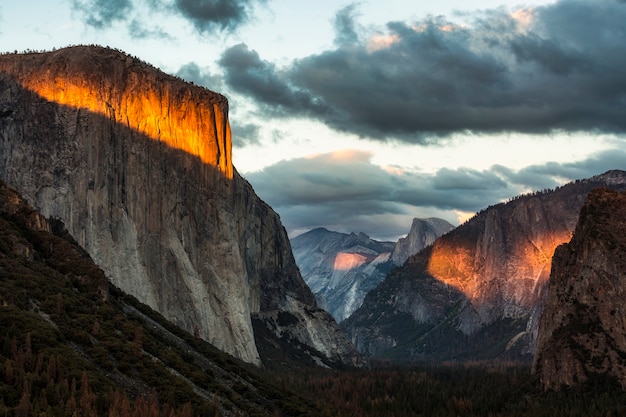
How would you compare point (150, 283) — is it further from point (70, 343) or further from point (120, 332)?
point (70, 343)

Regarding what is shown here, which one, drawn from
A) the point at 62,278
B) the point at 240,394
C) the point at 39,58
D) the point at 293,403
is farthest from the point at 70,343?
the point at 39,58

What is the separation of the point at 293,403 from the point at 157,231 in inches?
2974

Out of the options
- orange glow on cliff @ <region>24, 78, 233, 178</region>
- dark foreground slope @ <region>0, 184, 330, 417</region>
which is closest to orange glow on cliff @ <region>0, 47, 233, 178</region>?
orange glow on cliff @ <region>24, 78, 233, 178</region>

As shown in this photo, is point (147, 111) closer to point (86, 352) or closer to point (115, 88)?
point (115, 88)

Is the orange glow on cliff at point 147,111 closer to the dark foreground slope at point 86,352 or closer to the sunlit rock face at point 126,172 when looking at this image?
the sunlit rock face at point 126,172

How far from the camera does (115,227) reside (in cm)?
16512

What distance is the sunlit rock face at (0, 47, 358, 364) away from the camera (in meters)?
161

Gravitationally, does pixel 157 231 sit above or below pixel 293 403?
above

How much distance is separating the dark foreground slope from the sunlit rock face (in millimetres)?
43725

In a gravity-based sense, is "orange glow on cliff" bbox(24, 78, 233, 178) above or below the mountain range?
above

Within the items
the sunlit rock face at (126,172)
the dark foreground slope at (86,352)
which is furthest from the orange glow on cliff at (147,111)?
the dark foreground slope at (86,352)

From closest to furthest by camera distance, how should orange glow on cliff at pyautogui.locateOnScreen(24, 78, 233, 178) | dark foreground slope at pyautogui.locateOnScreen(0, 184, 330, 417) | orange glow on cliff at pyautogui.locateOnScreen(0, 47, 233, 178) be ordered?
dark foreground slope at pyautogui.locateOnScreen(0, 184, 330, 417) → orange glow on cliff at pyautogui.locateOnScreen(24, 78, 233, 178) → orange glow on cliff at pyautogui.locateOnScreen(0, 47, 233, 178)

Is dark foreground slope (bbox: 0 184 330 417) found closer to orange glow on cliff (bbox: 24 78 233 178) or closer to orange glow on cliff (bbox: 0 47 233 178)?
orange glow on cliff (bbox: 24 78 233 178)

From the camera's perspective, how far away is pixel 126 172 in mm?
172500
